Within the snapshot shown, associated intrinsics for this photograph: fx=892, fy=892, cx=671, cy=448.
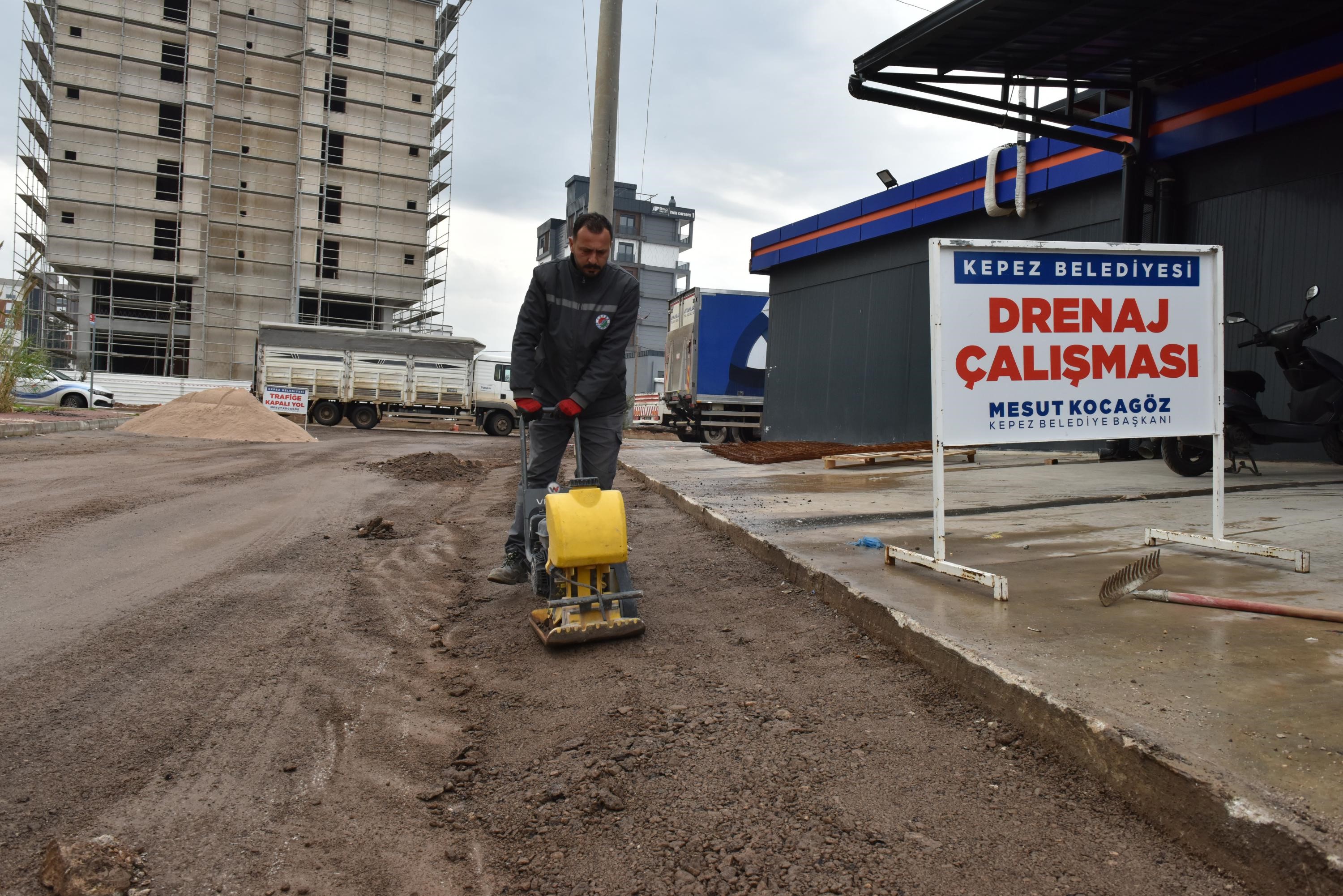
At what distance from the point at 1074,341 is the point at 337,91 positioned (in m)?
51.0

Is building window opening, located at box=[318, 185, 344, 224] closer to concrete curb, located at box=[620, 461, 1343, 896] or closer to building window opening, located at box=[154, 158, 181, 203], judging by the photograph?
building window opening, located at box=[154, 158, 181, 203]

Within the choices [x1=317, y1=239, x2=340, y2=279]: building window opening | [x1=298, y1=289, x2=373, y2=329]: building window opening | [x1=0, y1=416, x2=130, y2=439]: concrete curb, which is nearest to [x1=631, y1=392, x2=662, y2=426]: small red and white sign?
[x1=0, y1=416, x2=130, y2=439]: concrete curb

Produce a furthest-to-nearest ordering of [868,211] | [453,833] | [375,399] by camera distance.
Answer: [375,399]
[868,211]
[453,833]

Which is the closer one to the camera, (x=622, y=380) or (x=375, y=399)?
(x=622, y=380)

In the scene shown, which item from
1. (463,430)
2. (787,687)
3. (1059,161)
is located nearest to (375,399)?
(463,430)

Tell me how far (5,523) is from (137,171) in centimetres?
4574

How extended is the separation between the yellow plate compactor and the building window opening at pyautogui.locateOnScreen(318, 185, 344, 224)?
48351 mm

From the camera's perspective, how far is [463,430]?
30.7m

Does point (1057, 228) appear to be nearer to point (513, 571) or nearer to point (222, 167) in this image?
point (513, 571)

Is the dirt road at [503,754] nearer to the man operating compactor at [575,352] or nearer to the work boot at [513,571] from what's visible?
the work boot at [513,571]

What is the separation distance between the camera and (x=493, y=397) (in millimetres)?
28625

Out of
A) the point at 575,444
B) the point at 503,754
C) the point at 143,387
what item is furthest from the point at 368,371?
the point at 503,754

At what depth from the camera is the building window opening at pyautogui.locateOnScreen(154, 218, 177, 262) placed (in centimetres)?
4491

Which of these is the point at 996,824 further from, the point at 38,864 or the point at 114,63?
the point at 114,63
